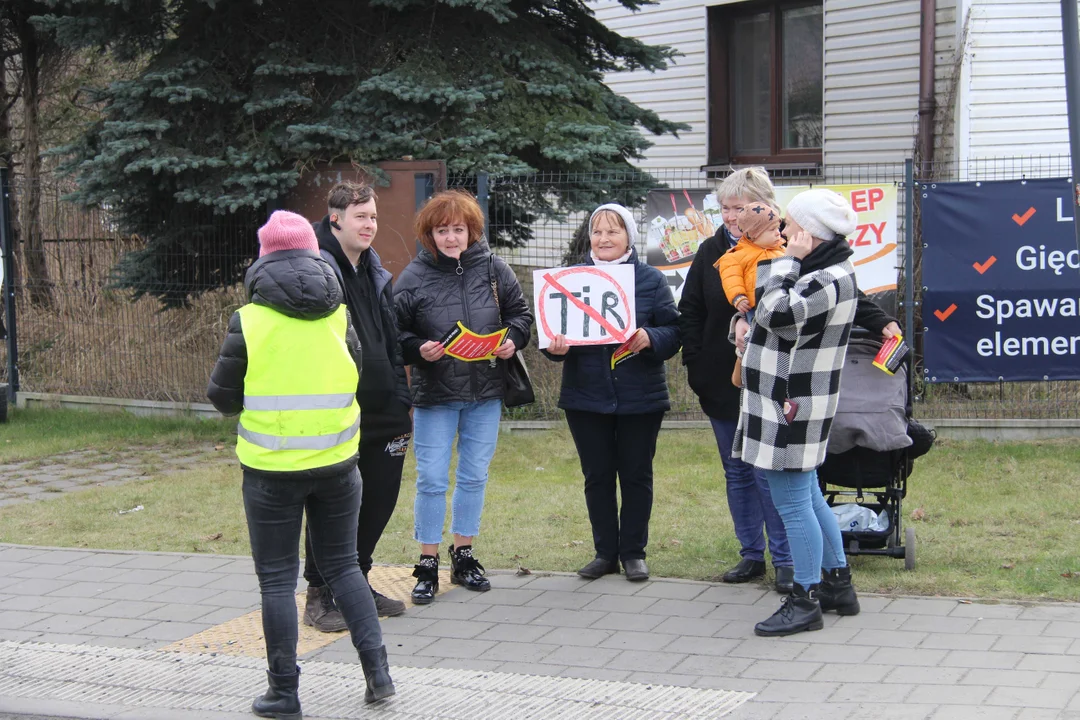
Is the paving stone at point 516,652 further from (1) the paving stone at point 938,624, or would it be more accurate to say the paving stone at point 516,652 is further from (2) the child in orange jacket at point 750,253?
(2) the child in orange jacket at point 750,253

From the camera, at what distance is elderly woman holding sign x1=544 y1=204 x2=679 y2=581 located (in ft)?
20.4

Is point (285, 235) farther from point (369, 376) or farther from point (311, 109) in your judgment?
point (311, 109)

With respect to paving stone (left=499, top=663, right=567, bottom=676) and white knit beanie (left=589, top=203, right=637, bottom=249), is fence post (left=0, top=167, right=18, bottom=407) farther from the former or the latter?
paving stone (left=499, top=663, right=567, bottom=676)

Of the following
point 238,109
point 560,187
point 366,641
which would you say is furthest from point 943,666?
point 238,109

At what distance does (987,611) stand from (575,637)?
1.87 metres

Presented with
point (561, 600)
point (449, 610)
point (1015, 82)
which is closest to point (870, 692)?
point (561, 600)

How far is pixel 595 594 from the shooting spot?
6.09 m

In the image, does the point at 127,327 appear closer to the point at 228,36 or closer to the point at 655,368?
the point at 228,36

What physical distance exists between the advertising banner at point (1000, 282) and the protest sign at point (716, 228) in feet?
0.95

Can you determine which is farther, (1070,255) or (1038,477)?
(1070,255)

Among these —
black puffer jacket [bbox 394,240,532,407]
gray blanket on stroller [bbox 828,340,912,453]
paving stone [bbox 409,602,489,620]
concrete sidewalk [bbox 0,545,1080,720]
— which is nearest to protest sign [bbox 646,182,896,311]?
gray blanket on stroller [bbox 828,340,912,453]

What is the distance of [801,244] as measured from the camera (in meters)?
5.16

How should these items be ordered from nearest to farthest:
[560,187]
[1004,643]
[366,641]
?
[366,641] → [1004,643] → [560,187]

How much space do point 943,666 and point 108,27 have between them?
30.7 feet
